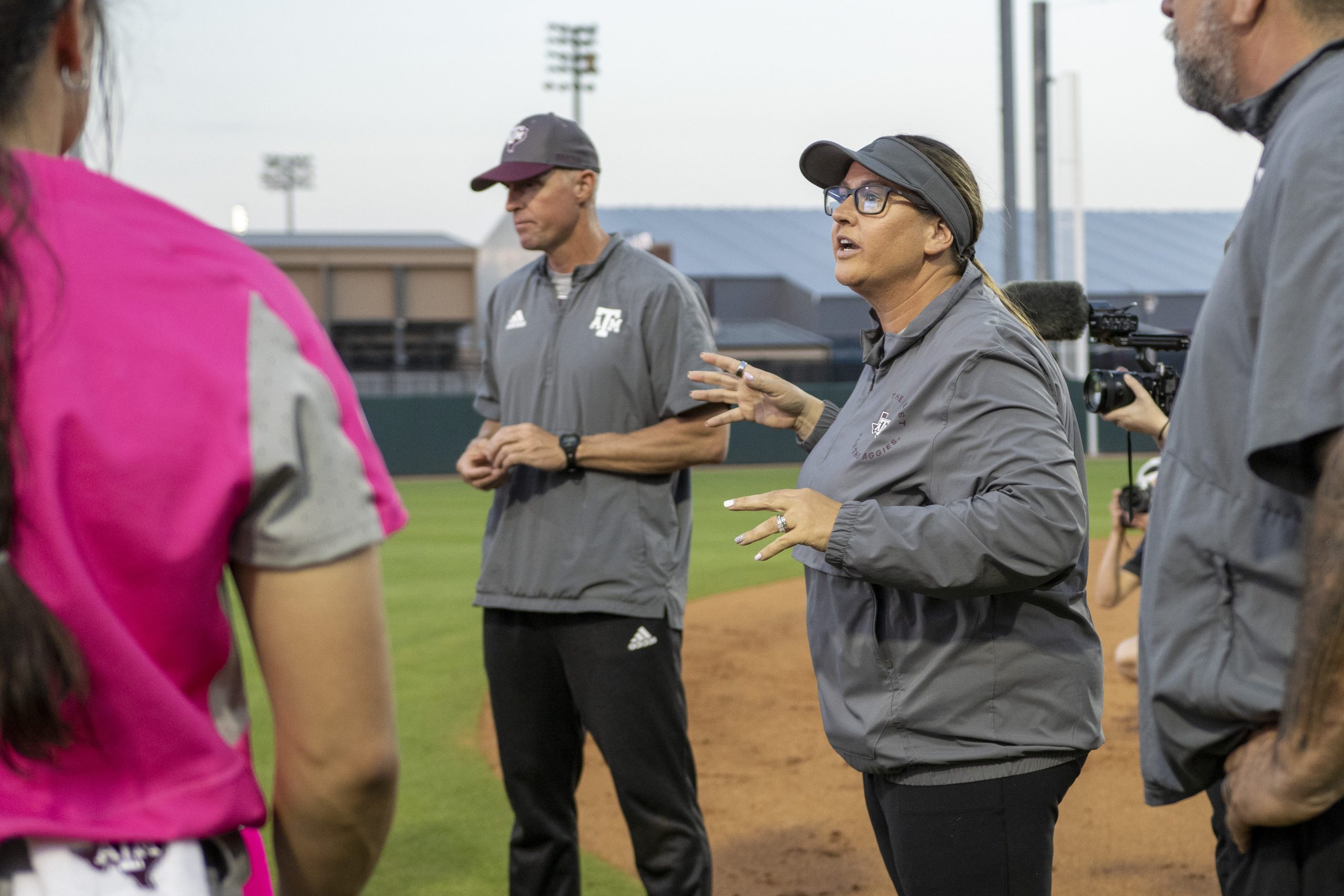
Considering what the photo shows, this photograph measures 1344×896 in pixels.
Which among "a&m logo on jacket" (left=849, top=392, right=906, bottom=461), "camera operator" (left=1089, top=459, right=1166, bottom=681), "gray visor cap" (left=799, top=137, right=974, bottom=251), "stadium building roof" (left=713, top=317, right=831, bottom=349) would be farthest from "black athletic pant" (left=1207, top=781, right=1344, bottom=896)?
"stadium building roof" (left=713, top=317, right=831, bottom=349)

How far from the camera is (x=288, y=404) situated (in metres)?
1.15

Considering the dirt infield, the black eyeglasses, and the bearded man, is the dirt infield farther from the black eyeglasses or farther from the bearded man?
the bearded man

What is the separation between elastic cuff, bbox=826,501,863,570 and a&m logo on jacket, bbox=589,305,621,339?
1.62 metres

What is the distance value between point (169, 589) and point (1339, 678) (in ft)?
4.15

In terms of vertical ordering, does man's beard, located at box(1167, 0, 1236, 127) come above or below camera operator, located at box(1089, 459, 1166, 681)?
above

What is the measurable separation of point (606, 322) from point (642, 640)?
1.03m

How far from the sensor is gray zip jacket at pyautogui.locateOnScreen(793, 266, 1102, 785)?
2.29m

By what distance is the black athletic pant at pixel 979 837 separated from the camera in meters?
2.33

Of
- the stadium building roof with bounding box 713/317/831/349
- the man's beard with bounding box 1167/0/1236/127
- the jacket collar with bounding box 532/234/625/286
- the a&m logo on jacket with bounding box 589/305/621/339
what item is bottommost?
the stadium building roof with bounding box 713/317/831/349

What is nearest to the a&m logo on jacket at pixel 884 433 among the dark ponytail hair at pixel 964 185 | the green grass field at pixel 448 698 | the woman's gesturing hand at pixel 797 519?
the woman's gesturing hand at pixel 797 519

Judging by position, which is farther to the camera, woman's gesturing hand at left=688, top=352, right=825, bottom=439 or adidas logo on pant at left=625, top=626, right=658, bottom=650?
adidas logo on pant at left=625, top=626, right=658, bottom=650

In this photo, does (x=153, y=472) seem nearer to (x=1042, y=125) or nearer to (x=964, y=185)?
(x=964, y=185)

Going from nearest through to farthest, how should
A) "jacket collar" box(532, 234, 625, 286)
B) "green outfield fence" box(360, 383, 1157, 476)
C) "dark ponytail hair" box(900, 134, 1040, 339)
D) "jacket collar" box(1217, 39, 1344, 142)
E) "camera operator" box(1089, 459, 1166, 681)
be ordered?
"jacket collar" box(1217, 39, 1344, 142) < "dark ponytail hair" box(900, 134, 1040, 339) < "jacket collar" box(532, 234, 625, 286) < "camera operator" box(1089, 459, 1166, 681) < "green outfield fence" box(360, 383, 1157, 476)

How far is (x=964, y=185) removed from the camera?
2.68 metres
